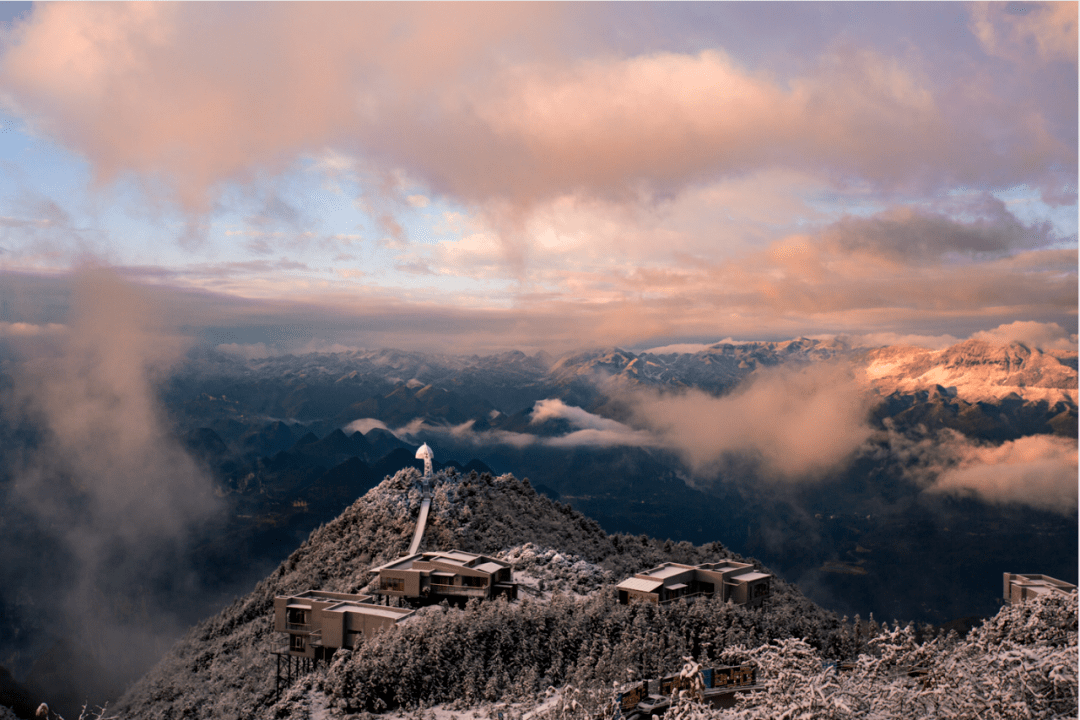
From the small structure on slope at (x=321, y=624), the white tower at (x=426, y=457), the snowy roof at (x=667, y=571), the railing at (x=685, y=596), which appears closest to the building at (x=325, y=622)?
the small structure on slope at (x=321, y=624)

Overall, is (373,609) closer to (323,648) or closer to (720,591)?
(323,648)

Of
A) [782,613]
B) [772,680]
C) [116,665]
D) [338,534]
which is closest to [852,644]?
[782,613]

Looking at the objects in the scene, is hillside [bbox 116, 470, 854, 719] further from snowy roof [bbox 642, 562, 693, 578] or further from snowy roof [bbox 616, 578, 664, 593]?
snowy roof [bbox 642, 562, 693, 578]

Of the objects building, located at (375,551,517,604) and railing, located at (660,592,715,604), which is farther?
building, located at (375,551,517,604)

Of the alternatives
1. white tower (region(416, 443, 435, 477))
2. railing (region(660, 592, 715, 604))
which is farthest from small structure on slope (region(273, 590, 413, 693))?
white tower (region(416, 443, 435, 477))

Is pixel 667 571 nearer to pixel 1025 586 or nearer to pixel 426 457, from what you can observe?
pixel 1025 586

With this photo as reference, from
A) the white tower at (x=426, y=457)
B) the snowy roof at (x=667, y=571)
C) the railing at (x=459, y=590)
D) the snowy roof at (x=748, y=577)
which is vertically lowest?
the snowy roof at (x=748, y=577)

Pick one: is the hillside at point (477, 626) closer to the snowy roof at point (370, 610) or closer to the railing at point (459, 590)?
the snowy roof at point (370, 610)
